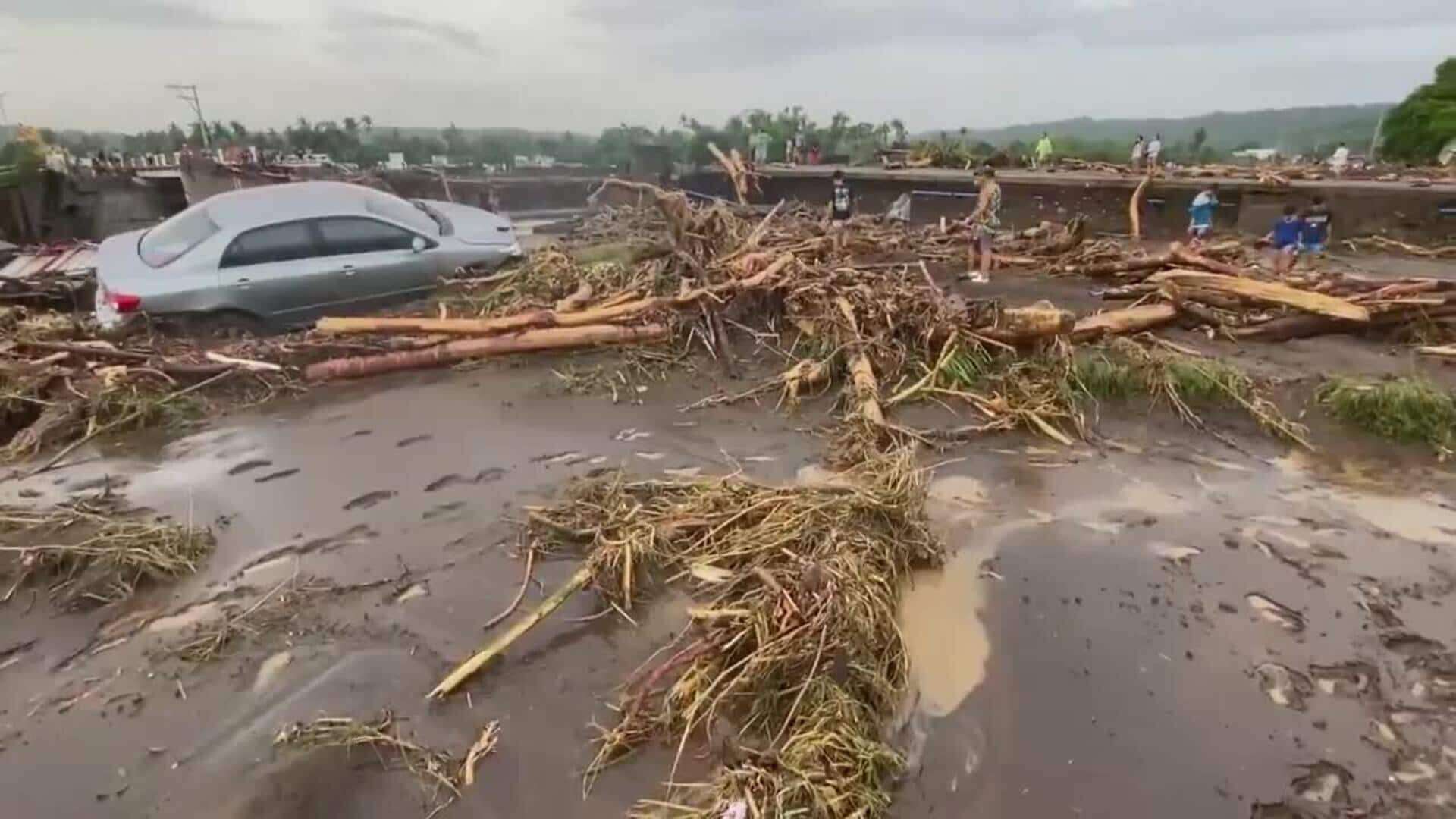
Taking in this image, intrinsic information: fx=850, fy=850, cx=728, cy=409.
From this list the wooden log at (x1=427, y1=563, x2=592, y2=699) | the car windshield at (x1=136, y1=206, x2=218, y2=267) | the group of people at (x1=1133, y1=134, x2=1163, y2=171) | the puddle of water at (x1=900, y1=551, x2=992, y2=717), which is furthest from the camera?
the group of people at (x1=1133, y1=134, x2=1163, y2=171)

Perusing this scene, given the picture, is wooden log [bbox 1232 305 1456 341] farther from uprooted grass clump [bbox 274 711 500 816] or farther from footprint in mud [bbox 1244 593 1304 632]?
uprooted grass clump [bbox 274 711 500 816]

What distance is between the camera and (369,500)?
5699 mm

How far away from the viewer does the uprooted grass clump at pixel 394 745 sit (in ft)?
11.1

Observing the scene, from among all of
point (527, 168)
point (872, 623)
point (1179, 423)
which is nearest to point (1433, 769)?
point (872, 623)

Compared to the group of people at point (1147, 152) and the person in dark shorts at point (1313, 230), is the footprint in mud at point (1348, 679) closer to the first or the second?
the person in dark shorts at point (1313, 230)

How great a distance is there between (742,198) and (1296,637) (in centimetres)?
1683

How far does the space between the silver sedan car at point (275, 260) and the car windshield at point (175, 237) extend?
0.04 ft

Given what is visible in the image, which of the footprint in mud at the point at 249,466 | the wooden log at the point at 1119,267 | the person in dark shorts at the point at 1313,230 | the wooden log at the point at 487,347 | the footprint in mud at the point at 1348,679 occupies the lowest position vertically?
the footprint in mud at the point at 1348,679

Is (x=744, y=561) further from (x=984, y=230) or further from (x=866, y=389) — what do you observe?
(x=984, y=230)

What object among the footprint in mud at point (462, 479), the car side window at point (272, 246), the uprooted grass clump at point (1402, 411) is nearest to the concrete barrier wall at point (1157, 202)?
the uprooted grass clump at point (1402, 411)

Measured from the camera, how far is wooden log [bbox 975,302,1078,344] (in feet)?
25.4

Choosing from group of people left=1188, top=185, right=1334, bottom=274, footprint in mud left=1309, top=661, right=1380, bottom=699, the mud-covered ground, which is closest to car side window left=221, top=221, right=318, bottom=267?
the mud-covered ground

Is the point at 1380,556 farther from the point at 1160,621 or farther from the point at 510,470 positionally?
the point at 510,470

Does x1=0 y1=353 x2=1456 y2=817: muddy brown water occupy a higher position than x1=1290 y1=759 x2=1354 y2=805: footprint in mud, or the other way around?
x1=0 y1=353 x2=1456 y2=817: muddy brown water
